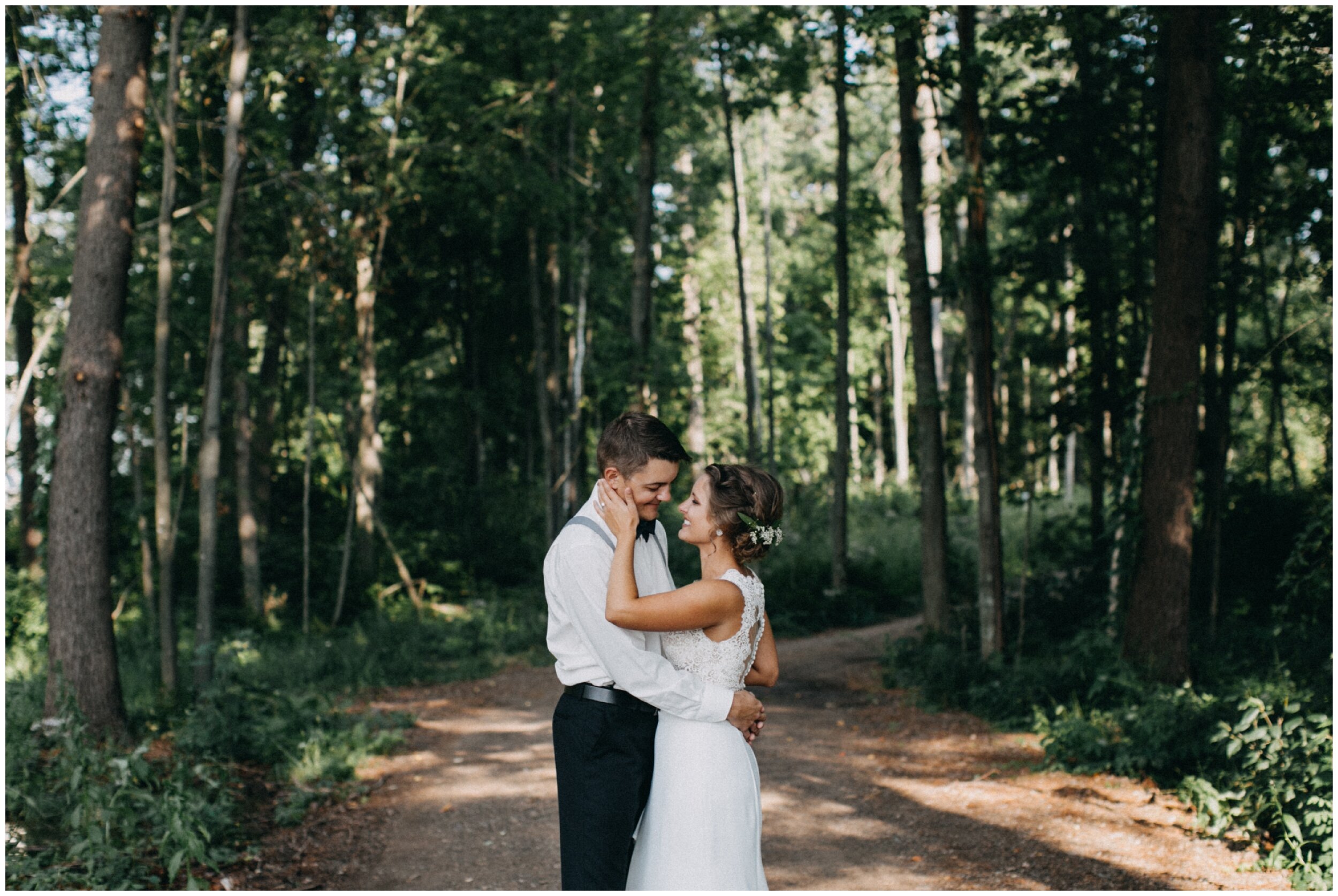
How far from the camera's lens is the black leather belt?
3094 mm

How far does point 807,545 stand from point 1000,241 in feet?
48.8

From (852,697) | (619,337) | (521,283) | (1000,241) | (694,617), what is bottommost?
(852,697)

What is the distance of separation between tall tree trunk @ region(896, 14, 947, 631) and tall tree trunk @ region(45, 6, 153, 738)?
317 inches

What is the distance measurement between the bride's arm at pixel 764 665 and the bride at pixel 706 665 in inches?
7.1

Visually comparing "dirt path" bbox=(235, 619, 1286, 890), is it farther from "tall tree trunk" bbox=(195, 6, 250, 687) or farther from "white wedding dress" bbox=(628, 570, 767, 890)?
"white wedding dress" bbox=(628, 570, 767, 890)

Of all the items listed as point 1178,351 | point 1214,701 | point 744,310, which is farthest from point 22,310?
point 1214,701

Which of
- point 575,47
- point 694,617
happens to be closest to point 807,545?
point 575,47

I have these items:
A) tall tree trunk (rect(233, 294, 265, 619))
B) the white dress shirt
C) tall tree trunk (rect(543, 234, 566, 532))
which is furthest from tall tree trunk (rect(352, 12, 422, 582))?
the white dress shirt

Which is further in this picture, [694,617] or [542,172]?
[542,172]

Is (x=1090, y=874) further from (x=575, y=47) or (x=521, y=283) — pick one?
(x=521, y=283)

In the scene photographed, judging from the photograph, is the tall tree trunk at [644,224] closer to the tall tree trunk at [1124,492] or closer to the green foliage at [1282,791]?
the tall tree trunk at [1124,492]

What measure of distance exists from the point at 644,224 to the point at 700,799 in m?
13.0

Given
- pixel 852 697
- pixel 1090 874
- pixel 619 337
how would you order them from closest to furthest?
pixel 1090 874 < pixel 852 697 < pixel 619 337

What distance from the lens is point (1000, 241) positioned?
29500 mm
